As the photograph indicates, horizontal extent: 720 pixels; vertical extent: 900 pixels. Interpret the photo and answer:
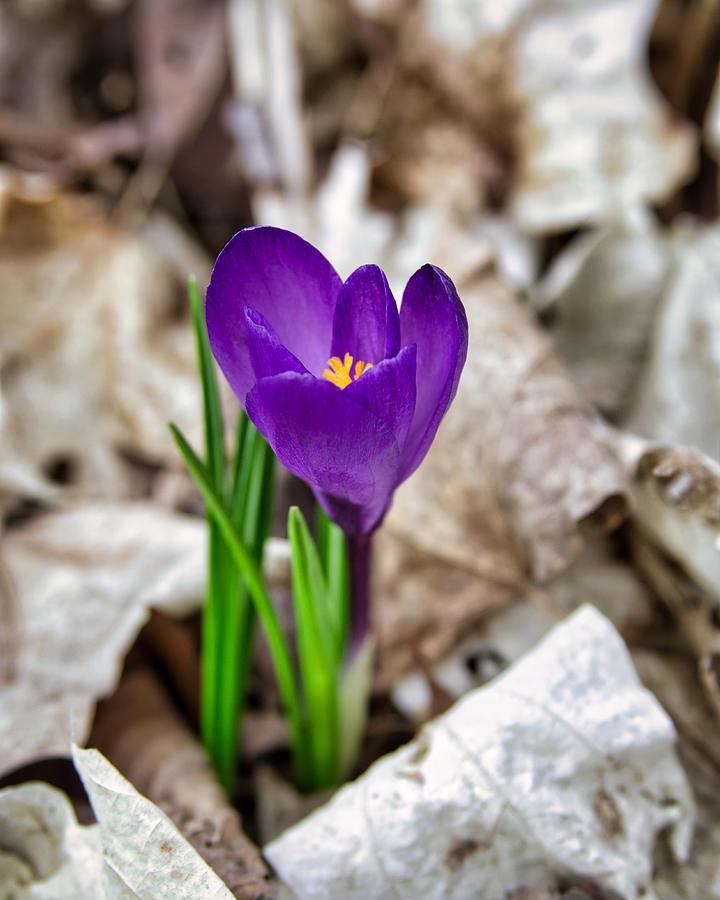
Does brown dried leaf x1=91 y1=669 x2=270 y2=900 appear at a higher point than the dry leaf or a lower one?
higher

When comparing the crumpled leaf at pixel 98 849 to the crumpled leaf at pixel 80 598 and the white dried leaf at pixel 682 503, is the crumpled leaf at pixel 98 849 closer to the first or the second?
the crumpled leaf at pixel 80 598

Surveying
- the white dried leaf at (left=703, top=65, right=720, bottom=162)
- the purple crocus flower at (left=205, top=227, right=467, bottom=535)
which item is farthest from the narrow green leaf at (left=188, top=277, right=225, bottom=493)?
the white dried leaf at (left=703, top=65, right=720, bottom=162)

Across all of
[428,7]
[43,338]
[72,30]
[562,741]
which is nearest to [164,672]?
[562,741]

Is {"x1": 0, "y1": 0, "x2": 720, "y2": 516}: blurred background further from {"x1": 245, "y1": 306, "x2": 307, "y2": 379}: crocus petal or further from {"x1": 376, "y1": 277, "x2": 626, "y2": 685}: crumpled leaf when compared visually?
{"x1": 245, "y1": 306, "x2": 307, "y2": 379}: crocus petal

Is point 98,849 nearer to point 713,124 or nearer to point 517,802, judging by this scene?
point 517,802

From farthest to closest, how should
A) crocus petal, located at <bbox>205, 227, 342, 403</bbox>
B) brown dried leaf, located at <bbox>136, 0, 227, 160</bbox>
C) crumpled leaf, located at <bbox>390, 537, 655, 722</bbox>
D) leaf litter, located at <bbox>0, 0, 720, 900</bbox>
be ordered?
brown dried leaf, located at <bbox>136, 0, 227, 160</bbox>, crumpled leaf, located at <bbox>390, 537, 655, 722</bbox>, leaf litter, located at <bbox>0, 0, 720, 900</bbox>, crocus petal, located at <bbox>205, 227, 342, 403</bbox>

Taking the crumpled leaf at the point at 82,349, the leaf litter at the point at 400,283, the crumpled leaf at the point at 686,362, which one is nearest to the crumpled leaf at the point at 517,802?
the leaf litter at the point at 400,283
